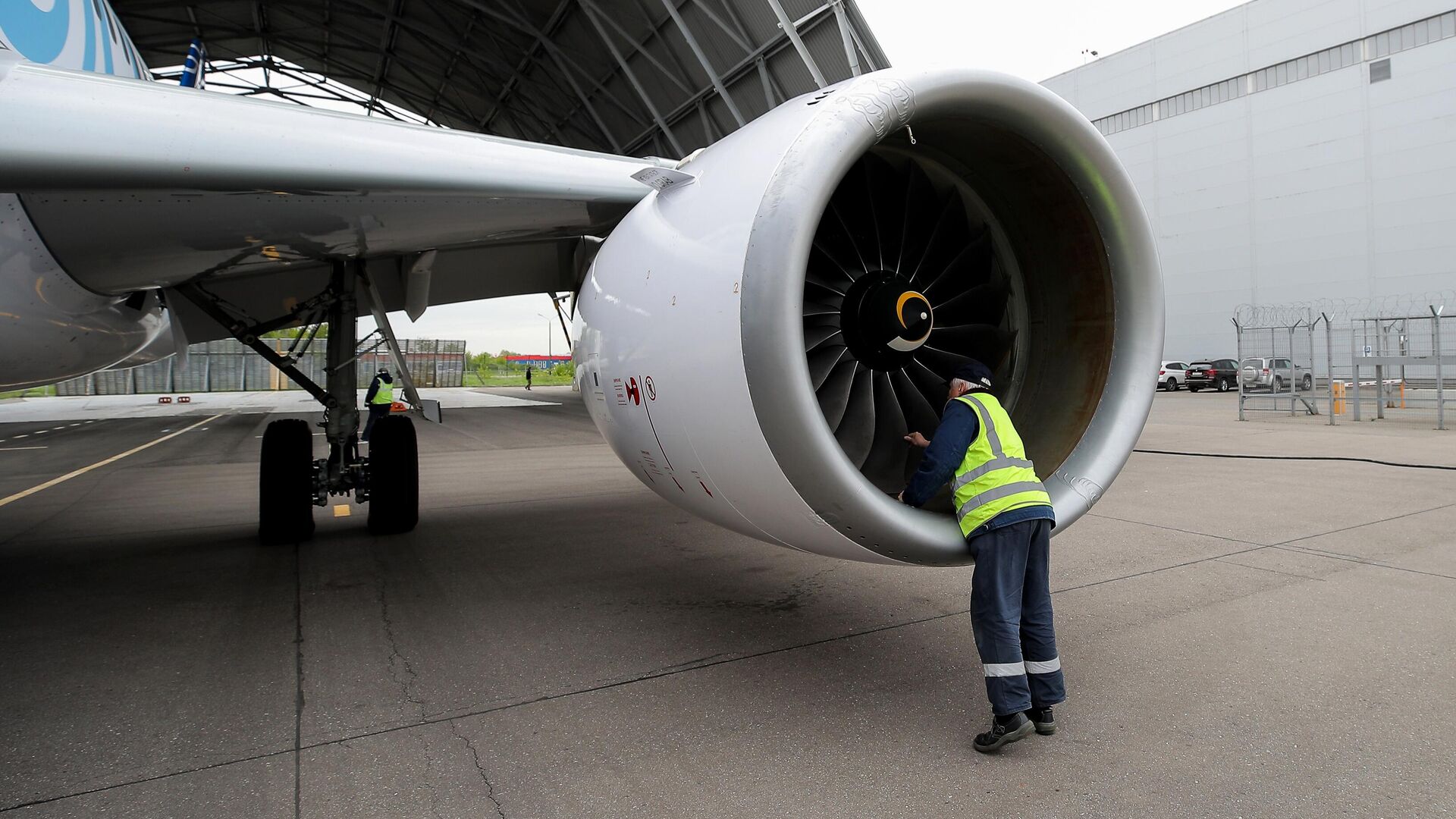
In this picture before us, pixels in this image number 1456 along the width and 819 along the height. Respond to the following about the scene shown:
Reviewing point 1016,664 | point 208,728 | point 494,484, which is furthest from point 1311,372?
point 208,728

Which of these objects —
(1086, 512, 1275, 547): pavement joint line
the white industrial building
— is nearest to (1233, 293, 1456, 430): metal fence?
the white industrial building

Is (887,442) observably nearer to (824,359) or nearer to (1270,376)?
(824,359)

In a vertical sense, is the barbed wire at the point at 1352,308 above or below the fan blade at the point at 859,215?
above

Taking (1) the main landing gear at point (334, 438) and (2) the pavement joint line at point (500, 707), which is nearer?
(2) the pavement joint line at point (500, 707)

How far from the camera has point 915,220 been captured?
11.6 feet

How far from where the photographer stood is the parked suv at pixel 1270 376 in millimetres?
16969

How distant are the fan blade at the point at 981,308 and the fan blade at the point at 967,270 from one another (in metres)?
0.05

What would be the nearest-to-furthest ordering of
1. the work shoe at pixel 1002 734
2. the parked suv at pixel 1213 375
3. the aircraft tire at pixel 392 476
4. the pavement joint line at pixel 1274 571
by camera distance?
the work shoe at pixel 1002 734
the pavement joint line at pixel 1274 571
the aircraft tire at pixel 392 476
the parked suv at pixel 1213 375

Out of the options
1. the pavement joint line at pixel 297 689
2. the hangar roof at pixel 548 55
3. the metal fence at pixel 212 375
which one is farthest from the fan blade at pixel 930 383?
the metal fence at pixel 212 375

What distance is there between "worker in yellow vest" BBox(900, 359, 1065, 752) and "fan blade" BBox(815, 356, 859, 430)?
0.43 metres

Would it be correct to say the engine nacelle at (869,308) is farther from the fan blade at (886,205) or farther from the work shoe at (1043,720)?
the work shoe at (1043,720)

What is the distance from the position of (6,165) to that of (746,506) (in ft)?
7.81

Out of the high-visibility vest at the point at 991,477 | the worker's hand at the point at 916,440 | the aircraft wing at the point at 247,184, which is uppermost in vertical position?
the aircraft wing at the point at 247,184

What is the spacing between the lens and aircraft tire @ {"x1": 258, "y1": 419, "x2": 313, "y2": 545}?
5.44 meters
